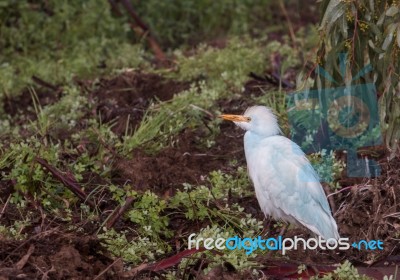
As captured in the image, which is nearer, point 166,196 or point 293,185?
point 293,185

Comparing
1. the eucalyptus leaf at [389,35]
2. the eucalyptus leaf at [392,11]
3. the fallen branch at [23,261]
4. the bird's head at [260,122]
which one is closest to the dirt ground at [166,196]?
the fallen branch at [23,261]

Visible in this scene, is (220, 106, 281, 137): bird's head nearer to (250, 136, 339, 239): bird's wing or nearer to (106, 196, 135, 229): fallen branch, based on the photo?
(250, 136, 339, 239): bird's wing

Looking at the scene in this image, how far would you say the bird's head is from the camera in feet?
16.9

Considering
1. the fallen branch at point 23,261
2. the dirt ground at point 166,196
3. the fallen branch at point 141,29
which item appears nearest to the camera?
the fallen branch at point 23,261

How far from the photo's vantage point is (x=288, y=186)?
487 centimetres

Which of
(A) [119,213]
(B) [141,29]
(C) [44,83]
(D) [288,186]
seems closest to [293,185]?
(D) [288,186]

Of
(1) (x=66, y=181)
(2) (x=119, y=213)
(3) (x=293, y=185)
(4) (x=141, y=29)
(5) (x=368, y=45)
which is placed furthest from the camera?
(4) (x=141, y=29)

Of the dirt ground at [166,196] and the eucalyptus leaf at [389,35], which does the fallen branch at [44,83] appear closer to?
the dirt ground at [166,196]

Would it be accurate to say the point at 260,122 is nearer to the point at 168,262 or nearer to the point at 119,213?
the point at 119,213

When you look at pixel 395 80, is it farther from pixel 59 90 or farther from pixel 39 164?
pixel 59 90

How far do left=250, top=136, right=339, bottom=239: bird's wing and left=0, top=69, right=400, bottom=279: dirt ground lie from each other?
0.17m

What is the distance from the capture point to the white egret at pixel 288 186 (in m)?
4.74

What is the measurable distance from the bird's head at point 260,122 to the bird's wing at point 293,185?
153 mm

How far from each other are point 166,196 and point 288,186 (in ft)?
2.79
